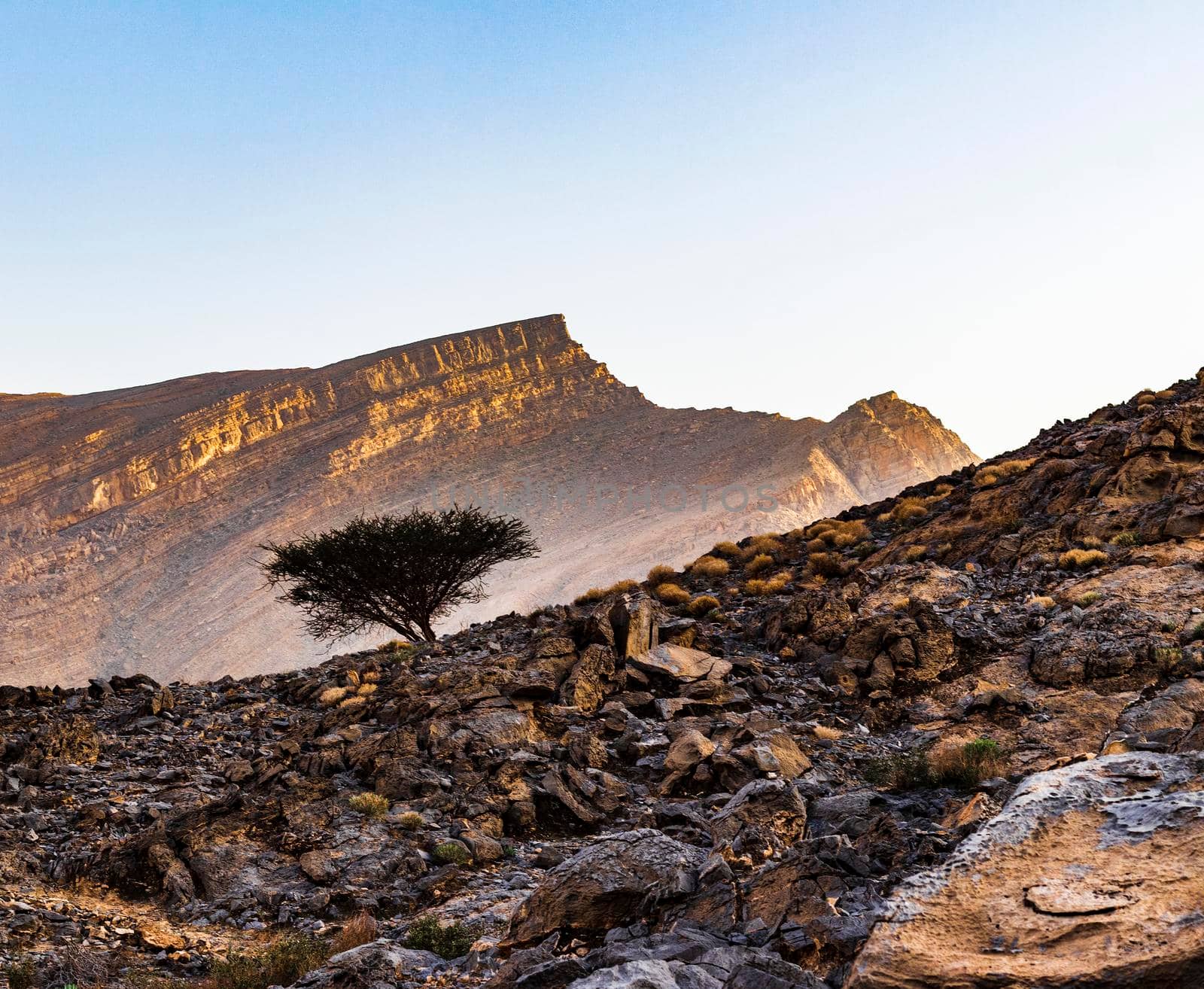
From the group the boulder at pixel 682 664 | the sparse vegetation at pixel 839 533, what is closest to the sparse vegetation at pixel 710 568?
the sparse vegetation at pixel 839 533

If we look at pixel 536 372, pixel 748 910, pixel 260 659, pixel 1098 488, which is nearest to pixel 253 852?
pixel 748 910

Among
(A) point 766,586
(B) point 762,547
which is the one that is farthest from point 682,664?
(B) point 762,547

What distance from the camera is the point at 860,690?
14.5m

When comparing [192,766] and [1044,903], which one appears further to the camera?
[192,766]

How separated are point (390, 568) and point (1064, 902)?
24.7m

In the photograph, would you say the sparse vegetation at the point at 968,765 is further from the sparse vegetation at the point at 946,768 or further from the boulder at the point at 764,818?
Answer: the boulder at the point at 764,818

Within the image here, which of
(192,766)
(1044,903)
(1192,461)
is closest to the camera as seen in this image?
(1044,903)

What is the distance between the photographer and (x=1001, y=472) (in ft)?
78.6

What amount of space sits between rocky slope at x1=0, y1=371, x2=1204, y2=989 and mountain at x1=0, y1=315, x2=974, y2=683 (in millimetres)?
48248

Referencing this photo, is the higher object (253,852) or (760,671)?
(253,852)

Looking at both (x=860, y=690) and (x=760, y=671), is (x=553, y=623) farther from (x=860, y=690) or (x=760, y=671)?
(x=860, y=690)

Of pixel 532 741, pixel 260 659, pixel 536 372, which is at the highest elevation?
pixel 536 372

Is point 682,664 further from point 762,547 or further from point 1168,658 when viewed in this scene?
point 762,547

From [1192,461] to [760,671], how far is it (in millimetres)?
10227
